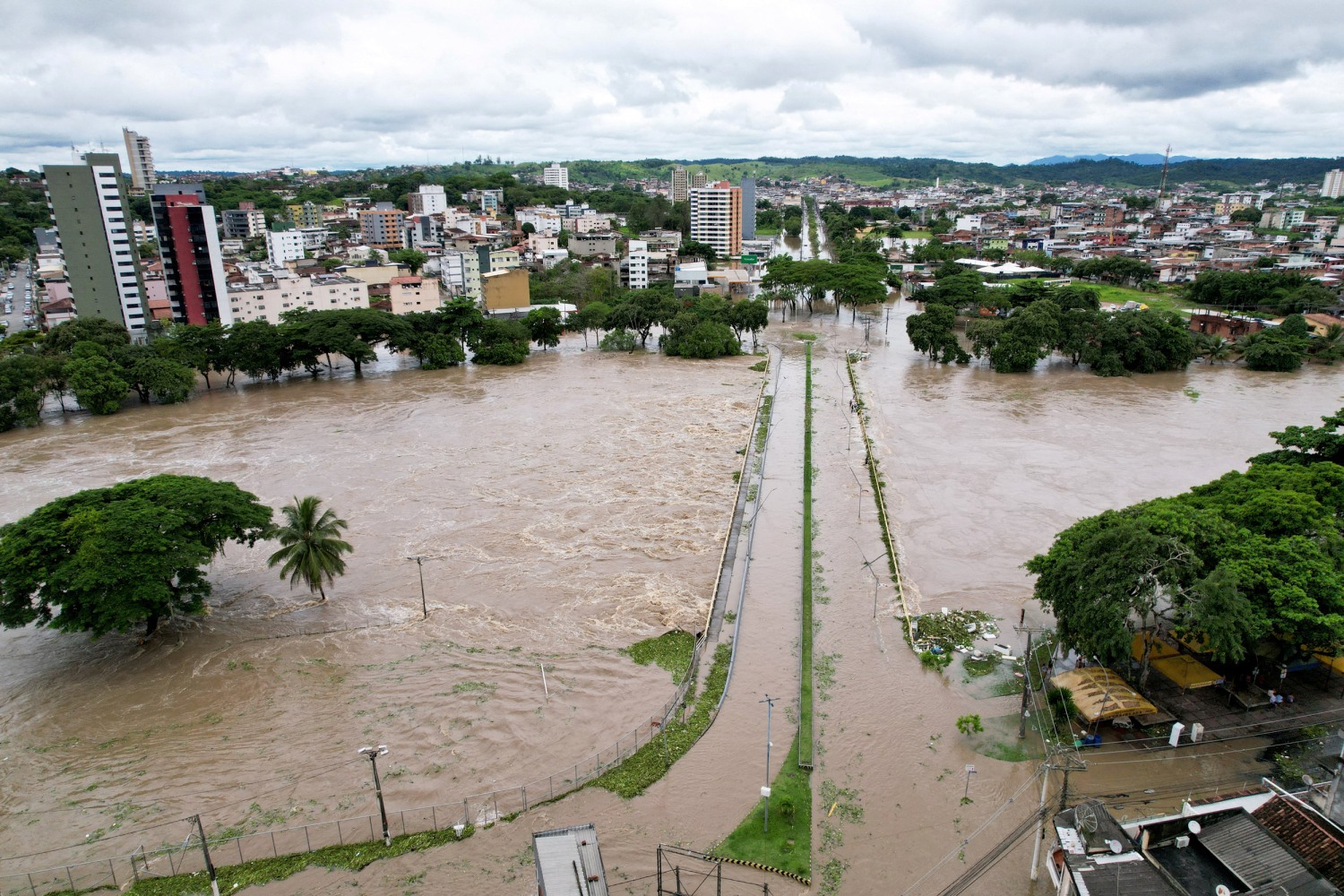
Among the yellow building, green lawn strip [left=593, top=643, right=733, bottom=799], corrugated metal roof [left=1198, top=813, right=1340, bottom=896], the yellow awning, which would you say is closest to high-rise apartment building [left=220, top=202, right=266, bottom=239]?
the yellow building

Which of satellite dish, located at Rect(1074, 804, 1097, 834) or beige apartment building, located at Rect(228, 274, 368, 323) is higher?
beige apartment building, located at Rect(228, 274, 368, 323)

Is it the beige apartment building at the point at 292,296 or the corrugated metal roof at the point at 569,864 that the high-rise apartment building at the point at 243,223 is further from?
the corrugated metal roof at the point at 569,864

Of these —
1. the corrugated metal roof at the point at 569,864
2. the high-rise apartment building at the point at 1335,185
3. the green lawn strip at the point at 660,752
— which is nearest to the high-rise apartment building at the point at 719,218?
the green lawn strip at the point at 660,752

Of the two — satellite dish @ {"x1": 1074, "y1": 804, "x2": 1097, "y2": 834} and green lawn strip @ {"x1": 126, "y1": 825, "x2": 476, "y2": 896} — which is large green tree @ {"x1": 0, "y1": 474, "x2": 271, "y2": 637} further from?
satellite dish @ {"x1": 1074, "y1": 804, "x2": 1097, "y2": 834}

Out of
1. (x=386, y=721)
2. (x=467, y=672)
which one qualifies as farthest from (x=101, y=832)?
(x=467, y=672)

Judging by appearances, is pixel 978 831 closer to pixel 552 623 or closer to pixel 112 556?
pixel 552 623

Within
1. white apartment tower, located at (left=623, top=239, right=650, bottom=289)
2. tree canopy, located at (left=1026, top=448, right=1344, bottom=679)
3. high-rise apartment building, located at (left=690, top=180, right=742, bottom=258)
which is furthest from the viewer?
high-rise apartment building, located at (left=690, top=180, right=742, bottom=258)

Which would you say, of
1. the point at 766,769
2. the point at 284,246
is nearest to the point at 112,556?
the point at 766,769

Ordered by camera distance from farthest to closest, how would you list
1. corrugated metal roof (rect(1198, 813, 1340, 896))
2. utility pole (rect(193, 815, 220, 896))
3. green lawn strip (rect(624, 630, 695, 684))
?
green lawn strip (rect(624, 630, 695, 684)), utility pole (rect(193, 815, 220, 896)), corrugated metal roof (rect(1198, 813, 1340, 896))
